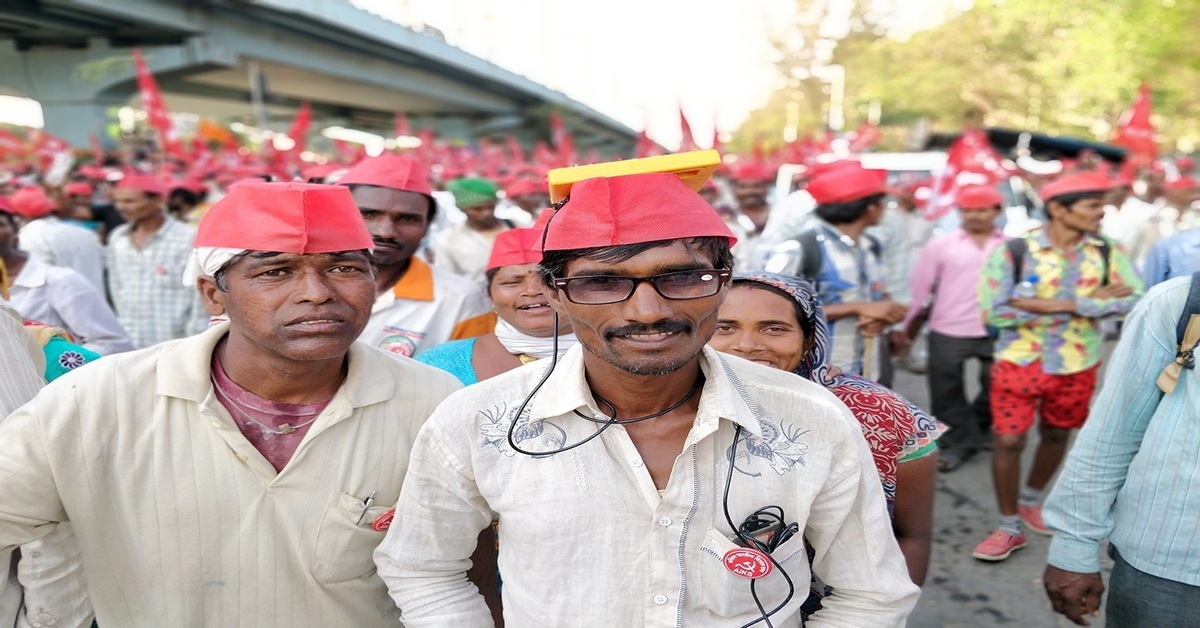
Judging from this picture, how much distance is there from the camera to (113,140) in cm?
2203

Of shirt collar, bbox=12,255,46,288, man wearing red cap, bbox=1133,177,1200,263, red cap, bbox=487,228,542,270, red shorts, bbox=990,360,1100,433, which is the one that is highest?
red cap, bbox=487,228,542,270

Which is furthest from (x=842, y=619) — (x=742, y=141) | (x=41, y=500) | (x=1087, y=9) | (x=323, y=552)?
(x=742, y=141)

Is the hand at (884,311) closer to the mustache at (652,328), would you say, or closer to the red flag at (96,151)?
the mustache at (652,328)

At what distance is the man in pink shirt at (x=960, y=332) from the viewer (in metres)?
5.51

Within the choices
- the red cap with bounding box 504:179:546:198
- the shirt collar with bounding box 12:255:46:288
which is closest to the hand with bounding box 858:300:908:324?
the shirt collar with bounding box 12:255:46:288

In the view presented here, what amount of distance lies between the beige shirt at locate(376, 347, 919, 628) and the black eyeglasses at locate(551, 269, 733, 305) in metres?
0.17

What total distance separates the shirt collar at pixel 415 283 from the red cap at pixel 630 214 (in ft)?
6.49

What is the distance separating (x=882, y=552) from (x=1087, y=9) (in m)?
23.8

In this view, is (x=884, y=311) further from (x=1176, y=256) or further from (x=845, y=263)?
(x=1176, y=256)

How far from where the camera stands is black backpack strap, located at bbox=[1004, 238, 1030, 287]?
423 cm

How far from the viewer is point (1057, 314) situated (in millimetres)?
4070

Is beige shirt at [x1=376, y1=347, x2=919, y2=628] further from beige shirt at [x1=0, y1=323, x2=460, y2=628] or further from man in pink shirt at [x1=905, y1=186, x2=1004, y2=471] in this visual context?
man in pink shirt at [x1=905, y1=186, x2=1004, y2=471]

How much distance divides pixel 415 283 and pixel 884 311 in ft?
6.79

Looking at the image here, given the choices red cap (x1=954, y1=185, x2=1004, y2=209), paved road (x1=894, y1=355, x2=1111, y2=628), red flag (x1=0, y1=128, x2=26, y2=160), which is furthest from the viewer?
red flag (x1=0, y1=128, x2=26, y2=160)
